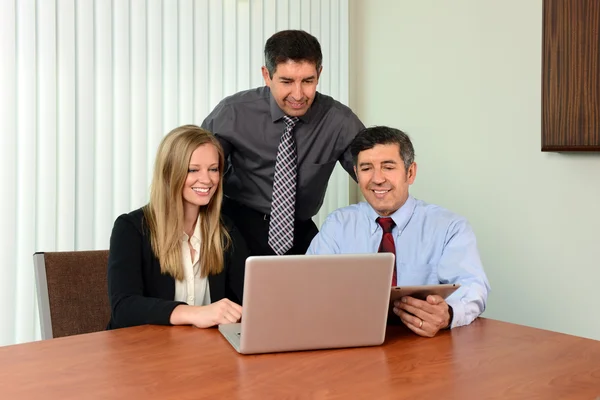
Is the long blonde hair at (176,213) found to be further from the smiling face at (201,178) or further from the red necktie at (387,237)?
the red necktie at (387,237)

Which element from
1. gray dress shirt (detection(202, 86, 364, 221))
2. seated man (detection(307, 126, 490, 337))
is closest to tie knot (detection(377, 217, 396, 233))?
seated man (detection(307, 126, 490, 337))

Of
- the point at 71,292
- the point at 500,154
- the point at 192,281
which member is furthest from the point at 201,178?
the point at 500,154

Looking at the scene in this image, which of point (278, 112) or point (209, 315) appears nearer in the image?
point (209, 315)

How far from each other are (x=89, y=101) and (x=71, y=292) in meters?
1.13

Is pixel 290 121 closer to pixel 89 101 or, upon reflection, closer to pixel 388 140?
pixel 388 140

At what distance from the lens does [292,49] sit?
2.60 m

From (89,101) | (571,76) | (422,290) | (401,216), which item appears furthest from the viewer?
(89,101)

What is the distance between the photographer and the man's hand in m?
1.76

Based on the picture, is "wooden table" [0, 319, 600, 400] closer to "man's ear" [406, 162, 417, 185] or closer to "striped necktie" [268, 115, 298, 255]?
"man's ear" [406, 162, 417, 185]

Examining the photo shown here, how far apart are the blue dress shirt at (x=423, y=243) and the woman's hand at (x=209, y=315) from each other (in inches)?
22.9

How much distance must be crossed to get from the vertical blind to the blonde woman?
35.3 inches

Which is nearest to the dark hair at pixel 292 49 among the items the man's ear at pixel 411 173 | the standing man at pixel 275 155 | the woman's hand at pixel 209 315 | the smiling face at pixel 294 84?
the smiling face at pixel 294 84

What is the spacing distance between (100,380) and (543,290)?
7.32 ft

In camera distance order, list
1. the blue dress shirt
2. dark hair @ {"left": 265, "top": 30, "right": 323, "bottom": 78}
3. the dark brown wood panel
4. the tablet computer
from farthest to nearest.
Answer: the dark brown wood panel, dark hair @ {"left": 265, "top": 30, "right": 323, "bottom": 78}, the blue dress shirt, the tablet computer
